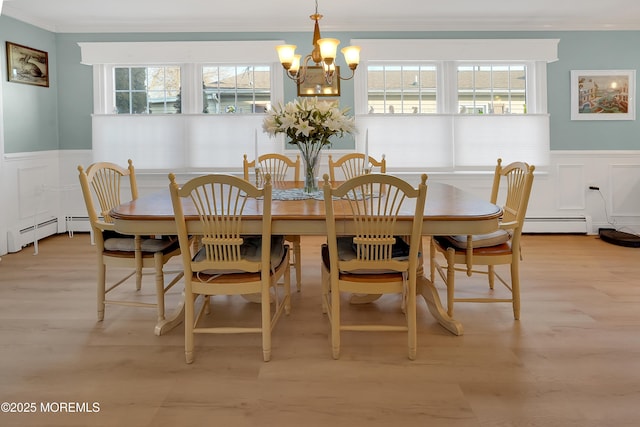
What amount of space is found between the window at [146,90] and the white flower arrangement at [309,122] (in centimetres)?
303

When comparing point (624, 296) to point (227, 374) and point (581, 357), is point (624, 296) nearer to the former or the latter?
point (581, 357)

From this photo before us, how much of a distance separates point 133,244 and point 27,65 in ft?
10.9

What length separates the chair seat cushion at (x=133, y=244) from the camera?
9.44 feet

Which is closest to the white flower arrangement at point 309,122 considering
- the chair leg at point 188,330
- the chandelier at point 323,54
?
the chandelier at point 323,54

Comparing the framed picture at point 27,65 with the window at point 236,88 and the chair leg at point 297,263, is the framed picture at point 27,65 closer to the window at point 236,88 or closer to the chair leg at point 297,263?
the window at point 236,88

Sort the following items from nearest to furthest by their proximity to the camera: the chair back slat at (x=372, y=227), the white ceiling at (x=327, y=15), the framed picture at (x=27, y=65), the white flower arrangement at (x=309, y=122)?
1. the chair back slat at (x=372, y=227)
2. the white flower arrangement at (x=309, y=122)
3. the white ceiling at (x=327, y=15)
4. the framed picture at (x=27, y=65)

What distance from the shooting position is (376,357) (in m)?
2.51

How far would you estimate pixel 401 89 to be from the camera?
5754 mm

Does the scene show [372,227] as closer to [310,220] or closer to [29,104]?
[310,220]

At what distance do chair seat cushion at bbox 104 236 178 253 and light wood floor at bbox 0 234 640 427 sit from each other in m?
0.44

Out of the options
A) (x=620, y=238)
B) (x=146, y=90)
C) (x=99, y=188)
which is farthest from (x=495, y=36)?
(x=99, y=188)

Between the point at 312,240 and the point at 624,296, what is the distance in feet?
9.60

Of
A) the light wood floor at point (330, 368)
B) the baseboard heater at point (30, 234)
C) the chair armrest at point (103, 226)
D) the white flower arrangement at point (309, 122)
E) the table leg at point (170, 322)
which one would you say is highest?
the white flower arrangement at point (309, 122)

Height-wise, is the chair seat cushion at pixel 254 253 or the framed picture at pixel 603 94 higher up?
the framed picture at pixel 603 94
